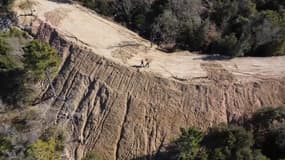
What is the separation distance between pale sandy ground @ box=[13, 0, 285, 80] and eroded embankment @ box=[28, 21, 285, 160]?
90 centimetres

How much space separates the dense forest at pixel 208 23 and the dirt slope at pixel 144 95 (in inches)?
68.7

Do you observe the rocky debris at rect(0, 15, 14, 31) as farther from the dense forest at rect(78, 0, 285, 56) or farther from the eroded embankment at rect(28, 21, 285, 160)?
the eroded embankment at rect(28, 21, 285, 160)

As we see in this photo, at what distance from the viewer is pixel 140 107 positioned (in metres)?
26.4

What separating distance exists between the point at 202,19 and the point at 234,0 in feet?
12.1

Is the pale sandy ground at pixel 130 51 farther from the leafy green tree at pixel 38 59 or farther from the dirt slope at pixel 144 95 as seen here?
the leafy green tree at pixel 38 59

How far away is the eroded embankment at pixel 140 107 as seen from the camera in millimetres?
26000

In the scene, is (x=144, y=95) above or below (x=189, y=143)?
above

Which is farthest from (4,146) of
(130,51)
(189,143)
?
(189,143)

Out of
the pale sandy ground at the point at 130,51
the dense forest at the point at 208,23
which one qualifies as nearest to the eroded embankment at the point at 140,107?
the pale sandy ground at the point at 130,51

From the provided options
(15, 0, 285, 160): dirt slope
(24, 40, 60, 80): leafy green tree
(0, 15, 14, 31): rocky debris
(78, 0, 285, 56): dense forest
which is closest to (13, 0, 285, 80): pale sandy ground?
(15, 0, 285, 160): dirt slope

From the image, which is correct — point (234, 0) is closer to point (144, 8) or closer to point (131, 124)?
point (144, 8)

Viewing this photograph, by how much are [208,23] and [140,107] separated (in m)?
10.6

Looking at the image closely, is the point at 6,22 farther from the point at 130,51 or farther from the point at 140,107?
the point at 140,107

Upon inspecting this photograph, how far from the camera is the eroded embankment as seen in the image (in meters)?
26.0
